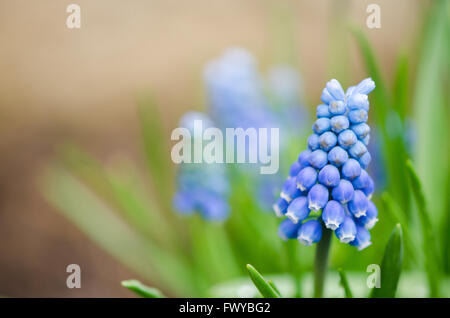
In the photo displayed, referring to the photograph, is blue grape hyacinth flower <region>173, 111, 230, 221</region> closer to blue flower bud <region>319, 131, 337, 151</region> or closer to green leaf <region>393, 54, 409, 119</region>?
green leaf <region>393, 54, 409, 119</region>

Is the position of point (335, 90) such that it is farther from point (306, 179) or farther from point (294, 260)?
point (294, 260)

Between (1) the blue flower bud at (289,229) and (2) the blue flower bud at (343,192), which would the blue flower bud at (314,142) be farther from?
(1) the blue flower bud at (289,229)

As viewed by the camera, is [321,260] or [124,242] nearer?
[321,260]

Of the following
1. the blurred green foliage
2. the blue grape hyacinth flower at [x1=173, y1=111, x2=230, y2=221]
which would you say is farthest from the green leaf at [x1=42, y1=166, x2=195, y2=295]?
the blue grape hyacinth flower at [x1=173, y1=111, x2=230, y2=221]

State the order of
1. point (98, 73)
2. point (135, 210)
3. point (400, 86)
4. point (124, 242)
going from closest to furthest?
point (400, 86), point (135, 210), point (124, 242), point (98, 73)

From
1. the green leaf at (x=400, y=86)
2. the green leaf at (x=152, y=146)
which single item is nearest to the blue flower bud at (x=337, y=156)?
the green leaf at (x=400, y=86)

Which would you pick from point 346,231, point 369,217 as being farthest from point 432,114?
point 346,231
